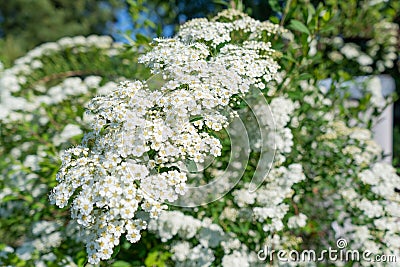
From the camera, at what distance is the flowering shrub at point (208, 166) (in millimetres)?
1002

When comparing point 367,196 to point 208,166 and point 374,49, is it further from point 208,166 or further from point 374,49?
point 374,49

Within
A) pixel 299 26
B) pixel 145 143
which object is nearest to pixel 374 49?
pixel 299 26

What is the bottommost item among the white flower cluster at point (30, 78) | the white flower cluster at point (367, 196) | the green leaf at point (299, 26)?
the white flower cluster at point (367, 196)

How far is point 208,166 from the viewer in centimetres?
167

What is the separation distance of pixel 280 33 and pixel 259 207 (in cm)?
64

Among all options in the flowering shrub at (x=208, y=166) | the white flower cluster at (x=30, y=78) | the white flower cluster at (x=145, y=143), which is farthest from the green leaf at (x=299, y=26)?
the white flower cluster at (x=30, y=78)

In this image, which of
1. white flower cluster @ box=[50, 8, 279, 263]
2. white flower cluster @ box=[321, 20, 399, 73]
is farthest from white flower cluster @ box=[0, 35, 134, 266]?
white flower cluster @ box=[321, 20, 399, 73]

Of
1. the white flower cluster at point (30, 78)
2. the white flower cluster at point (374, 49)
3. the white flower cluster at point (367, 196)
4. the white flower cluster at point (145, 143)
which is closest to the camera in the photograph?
the white flower cluster at point (145, 143)

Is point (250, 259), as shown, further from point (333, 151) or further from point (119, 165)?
point (119, 165)

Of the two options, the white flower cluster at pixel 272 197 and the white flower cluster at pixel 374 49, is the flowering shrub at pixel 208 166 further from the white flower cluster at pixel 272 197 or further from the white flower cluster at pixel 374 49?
the white flower cluster at pixel 374 49

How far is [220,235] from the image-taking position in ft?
5.41

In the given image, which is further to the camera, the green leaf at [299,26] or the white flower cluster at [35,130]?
the white flower cluster at [35,130]

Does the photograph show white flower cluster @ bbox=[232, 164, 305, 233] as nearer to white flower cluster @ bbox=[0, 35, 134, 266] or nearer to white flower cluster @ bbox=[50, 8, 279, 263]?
white flower cluster @ bbox=[50, 8, 279, 263]

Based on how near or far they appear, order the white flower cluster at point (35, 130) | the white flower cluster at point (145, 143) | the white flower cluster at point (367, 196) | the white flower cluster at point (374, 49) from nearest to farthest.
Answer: the white flower cluster at point (145, 143) → the white flower cluster at point (367, 196) → the white flower cluster at point (35, 130) → the white flower cluster at point (374, 49)
